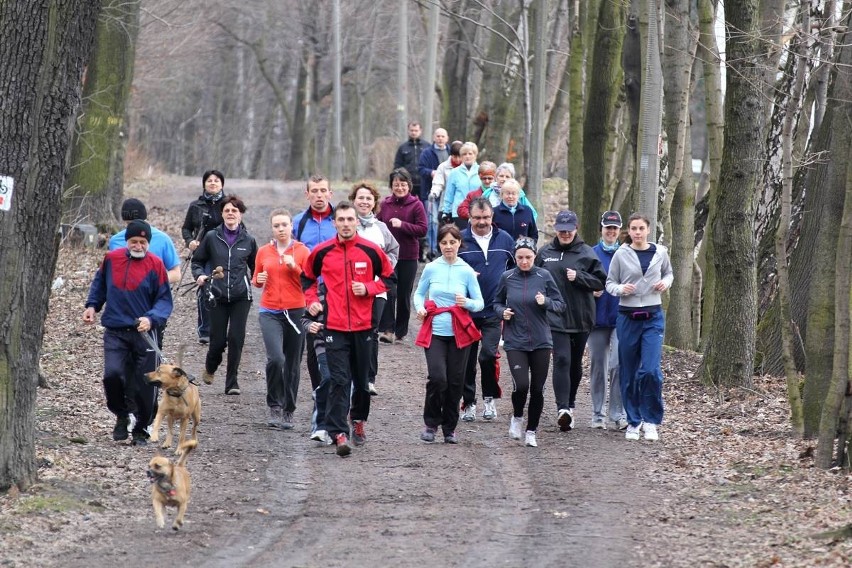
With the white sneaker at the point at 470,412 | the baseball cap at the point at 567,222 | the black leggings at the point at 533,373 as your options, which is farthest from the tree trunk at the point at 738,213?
the black leggings at the point at 533,373

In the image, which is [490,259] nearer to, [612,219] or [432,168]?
[612,219]

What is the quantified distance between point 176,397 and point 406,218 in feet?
17.5

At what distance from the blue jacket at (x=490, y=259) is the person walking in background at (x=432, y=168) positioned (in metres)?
7.21

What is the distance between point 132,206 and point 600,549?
218 inches

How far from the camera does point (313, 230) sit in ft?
39.9

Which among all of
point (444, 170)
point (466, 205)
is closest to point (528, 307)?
point (466, 205)

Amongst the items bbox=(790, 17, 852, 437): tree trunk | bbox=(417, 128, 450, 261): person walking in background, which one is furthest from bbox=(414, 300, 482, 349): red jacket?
bbox=(417, 128, 450, 261): person walking in background

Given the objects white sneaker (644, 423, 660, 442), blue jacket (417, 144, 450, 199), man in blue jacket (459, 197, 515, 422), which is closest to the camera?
white sneaker (644, 423, 660, 442)

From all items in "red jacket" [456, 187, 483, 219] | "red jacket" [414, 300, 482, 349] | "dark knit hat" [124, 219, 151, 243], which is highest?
"red jacket" [456, 187, 483, 219]

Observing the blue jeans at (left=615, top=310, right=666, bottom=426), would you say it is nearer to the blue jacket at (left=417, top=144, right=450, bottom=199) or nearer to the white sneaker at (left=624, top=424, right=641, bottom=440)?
the white sneaker at (left=624, top=424, right=641, bottom=440)

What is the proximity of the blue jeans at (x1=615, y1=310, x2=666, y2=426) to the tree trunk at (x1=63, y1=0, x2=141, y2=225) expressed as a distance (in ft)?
45.9

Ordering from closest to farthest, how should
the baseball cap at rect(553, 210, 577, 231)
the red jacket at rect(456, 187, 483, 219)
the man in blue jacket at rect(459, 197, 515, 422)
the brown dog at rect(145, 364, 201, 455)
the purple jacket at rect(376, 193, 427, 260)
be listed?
the brown dog at rect(145, 364, 201, 455), the baseball cap at rect(553, 210, 577, 231), the man in blue jacket at rect(459, 197, 515, 422), the red jacket at rect(456, 187, 483, 219), the purple jacket at rect(376, 193, 427, 260)

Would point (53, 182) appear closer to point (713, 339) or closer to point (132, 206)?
point (132, 206)

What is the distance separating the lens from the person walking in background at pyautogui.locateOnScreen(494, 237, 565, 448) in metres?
11.0
